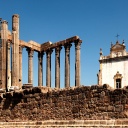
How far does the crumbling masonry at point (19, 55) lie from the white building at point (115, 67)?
14577mm

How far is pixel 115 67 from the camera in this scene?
4656 centimetres

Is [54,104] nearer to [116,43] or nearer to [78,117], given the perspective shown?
[78,117]

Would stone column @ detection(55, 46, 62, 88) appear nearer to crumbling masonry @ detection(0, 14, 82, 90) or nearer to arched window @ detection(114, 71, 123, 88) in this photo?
crumbling masonry @ detection(0, 14, 82, 90)

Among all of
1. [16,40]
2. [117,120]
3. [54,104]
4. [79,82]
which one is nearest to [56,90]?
[54,104]

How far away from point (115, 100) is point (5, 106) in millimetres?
6389

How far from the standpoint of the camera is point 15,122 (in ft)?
43.8

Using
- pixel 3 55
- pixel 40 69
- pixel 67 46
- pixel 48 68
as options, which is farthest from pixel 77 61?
pixel 3 55

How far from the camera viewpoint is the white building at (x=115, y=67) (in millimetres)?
45697

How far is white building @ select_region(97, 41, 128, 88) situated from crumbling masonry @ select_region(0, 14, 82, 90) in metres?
14.6

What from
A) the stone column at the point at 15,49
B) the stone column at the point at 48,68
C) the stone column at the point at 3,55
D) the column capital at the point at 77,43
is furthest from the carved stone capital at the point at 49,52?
the stone column at the point at 3,55

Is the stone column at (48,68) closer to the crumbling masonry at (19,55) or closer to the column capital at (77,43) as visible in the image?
the crumbling masonry at (19,55)

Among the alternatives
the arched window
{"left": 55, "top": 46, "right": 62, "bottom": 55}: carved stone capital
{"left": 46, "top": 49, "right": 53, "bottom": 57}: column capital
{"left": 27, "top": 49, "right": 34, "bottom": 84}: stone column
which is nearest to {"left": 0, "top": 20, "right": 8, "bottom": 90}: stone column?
{"left": 27, "top": 49, "right": 34, "bottom": 84}: stone column

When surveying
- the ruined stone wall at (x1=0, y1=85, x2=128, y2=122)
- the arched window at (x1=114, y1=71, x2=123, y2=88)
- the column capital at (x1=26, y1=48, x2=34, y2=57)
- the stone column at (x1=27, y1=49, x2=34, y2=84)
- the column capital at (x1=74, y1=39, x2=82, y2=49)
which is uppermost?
the column capital at (x1=74, y1=39, x2=82, y2=49)

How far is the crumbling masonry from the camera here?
81.3 feet
